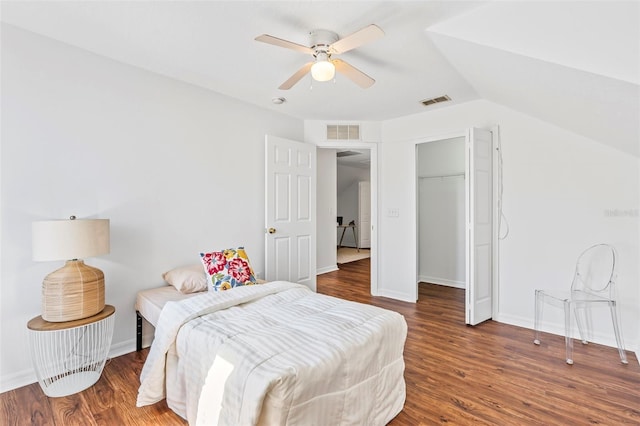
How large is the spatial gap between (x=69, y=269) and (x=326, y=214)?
4.30 metres

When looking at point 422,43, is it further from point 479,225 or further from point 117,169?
point 117,169

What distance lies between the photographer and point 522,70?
80.9 inches

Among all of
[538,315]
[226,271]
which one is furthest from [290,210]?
[538,315]

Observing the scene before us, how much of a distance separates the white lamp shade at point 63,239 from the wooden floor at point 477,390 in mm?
954

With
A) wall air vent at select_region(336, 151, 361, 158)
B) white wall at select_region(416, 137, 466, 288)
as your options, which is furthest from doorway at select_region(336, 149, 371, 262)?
white wall at select_region(416, 137, 466, 288)

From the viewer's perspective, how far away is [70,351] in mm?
2320

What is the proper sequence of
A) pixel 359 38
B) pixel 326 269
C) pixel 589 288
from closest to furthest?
1. pixel 359 38
2. pixel 589 288
3. pixel 326 269

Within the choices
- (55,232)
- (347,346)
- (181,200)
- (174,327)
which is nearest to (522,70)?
(347,346)

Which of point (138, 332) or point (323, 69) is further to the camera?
point (138, 332)

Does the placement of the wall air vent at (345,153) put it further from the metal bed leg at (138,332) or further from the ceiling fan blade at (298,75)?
the metal bed leg at (138,332)

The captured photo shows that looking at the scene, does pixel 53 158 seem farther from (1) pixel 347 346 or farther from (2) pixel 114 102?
(1) pixel 347 346

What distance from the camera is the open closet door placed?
3223 mm

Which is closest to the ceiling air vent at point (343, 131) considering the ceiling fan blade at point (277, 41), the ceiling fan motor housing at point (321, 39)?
the ceiling fan motor housing at point (321, 39)

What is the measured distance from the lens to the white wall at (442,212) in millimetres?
4719
